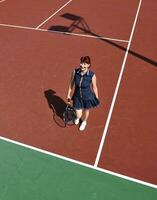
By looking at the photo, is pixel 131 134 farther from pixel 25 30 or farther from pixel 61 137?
pixel 25 30

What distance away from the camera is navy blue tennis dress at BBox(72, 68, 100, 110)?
582 centimetres

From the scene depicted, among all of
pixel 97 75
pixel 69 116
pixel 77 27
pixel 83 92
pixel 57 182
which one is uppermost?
pixel 77 27

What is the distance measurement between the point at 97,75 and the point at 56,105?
6.87ft

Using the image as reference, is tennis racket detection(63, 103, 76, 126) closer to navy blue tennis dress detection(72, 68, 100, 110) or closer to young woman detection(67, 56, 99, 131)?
young woman detection(67, 56, 99, 131)

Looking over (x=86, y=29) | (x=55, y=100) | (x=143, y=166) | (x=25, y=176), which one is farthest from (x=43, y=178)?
(x=86, y=29)

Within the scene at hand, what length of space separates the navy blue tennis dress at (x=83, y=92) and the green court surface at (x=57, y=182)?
143cm

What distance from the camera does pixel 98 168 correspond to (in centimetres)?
608

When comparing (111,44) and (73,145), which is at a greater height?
(111,44)

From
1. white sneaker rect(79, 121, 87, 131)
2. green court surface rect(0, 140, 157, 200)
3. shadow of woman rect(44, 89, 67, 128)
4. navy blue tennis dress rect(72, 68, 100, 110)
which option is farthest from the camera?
shadow of woman rect(44, 89, 67, 128)

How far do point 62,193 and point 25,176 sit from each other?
36.8 inches

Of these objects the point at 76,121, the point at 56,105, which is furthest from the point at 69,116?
the point at 56,105

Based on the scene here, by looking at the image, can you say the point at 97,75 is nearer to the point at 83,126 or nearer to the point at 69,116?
the point at 69,116

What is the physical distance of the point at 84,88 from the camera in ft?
19.9

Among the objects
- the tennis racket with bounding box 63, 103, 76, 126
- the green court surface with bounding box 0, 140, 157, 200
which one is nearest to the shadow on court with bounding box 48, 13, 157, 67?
the tennis racket with bounding box 63, 103, 76, 126
